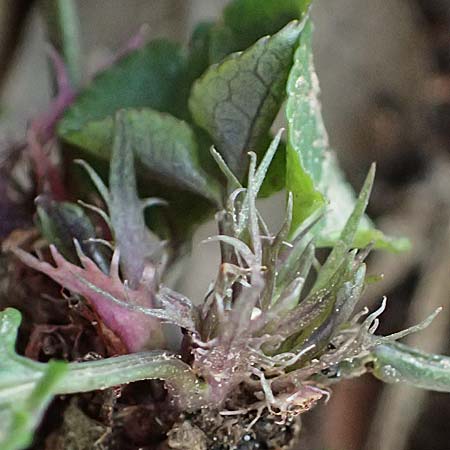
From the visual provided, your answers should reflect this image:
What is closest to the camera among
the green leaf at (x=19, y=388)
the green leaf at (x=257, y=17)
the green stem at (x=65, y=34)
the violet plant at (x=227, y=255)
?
the green leaf at (x=19, y=388)

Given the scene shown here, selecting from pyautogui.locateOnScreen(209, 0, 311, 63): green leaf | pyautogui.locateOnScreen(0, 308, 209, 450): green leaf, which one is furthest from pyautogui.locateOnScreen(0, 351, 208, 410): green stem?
pyautogui.locateOnScreen(209, 0, 311, 63): green leaf

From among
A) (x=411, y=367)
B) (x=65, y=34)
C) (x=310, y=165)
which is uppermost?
(x=65, y=34)

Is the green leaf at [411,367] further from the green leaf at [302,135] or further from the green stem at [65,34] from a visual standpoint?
the green stem at [65,34]

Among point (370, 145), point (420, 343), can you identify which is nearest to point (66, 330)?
point (420, 343)

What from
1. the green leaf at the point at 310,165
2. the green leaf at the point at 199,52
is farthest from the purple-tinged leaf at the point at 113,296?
the green leaf at the point at 199,52

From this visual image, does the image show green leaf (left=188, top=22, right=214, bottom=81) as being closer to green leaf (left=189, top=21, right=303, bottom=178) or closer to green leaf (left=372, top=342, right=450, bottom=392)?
green leaf (left=189, top=21, right=303, bottom=178)

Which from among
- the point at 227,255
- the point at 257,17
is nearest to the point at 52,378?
the point at 227,255

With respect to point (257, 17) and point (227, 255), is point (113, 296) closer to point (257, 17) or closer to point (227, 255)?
point (227, 255)
